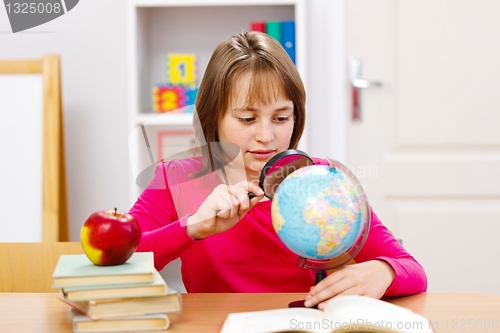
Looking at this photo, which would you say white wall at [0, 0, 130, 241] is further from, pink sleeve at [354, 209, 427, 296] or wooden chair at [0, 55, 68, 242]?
pink sleeve at [354, 209, 427, 296]

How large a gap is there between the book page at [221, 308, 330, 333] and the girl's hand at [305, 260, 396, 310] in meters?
0.05

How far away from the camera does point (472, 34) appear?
2596mm

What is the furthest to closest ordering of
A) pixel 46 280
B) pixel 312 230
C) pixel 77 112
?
1. pixel 77 112
2. pixel 46 280
3. pixel 312 230

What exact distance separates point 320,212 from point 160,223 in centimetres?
58

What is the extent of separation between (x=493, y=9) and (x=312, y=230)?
79.1 inches

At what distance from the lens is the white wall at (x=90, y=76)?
107 inches

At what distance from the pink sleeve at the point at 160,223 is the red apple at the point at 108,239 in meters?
0.21

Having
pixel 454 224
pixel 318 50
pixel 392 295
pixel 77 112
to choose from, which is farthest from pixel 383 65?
pixel 392 295

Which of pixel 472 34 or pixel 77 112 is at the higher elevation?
pixel 472 34

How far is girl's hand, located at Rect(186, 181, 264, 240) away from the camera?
3.60ft

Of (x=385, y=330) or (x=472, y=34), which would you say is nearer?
(x=385, y=330)

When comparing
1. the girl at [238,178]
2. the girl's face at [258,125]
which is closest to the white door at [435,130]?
the girl at [238,178]

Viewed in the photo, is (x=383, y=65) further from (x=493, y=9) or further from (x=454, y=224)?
(x=454, y=224)

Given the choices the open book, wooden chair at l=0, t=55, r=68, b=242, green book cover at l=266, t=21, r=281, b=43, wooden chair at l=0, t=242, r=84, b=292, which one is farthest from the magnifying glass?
wooden chair at l=0, t=55, r=68, b=242
